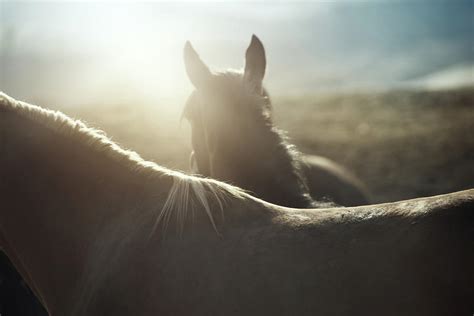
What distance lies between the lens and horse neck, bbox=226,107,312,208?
12.0 feet

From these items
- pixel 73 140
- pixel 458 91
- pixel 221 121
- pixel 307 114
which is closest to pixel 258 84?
pixel 221 121

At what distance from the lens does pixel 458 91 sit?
18.4 meters

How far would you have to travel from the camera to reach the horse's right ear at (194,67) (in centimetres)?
432

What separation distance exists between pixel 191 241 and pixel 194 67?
2.20 meters

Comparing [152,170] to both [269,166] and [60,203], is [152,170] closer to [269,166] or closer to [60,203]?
[60,203]

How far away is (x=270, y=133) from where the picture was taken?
3943 mm

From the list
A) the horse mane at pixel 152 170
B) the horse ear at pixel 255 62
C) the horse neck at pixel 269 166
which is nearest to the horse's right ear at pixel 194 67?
the horse ear at pixel 255 62

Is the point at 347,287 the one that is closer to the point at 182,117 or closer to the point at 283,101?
the point at 182,117

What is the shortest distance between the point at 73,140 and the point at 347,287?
4.77ft

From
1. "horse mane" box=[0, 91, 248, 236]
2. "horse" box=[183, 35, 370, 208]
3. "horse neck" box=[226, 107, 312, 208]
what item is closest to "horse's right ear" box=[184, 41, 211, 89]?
"horse" box=[183, 35, 370, 208]

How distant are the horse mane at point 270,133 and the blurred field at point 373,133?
110 inches

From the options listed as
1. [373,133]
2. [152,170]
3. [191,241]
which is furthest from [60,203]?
[373,133]

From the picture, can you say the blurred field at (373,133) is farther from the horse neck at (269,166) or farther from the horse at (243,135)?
the horse neck at (269,166)

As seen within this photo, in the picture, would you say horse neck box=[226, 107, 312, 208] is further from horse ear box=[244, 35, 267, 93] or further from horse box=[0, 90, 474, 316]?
horse box=[0, 90, 474, 316]
